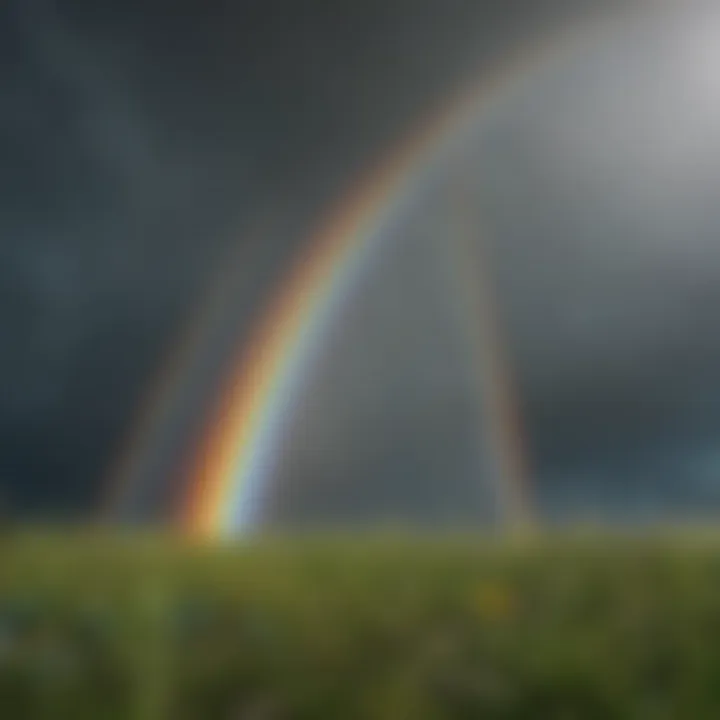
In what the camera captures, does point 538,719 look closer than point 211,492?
Yes

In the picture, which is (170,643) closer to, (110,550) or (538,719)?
(538,719)

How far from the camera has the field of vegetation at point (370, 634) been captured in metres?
2.38

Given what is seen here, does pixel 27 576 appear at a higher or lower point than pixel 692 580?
higher

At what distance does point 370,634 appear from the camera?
2.73 metres

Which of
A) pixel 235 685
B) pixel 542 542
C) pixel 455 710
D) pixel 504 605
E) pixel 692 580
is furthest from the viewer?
pixel 542 542

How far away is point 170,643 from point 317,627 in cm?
37

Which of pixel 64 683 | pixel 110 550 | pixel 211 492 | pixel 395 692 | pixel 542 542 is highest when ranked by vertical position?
pixel 211 492

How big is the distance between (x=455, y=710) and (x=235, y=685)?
507 millimetres

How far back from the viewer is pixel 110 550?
386 centimetres

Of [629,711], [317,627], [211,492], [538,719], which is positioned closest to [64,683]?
[317,627]

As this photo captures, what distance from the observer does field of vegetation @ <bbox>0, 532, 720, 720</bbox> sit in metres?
2.38

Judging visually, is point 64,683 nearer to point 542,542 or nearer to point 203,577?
point 203,577

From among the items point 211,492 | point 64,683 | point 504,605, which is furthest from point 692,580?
point 211,492

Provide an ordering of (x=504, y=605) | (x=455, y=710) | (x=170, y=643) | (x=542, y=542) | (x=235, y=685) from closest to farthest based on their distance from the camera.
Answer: (x=455, y=710)
(x=235, y=685)
(x=170, y=643)
(x=504, y=605)
(x=542, y=542)
